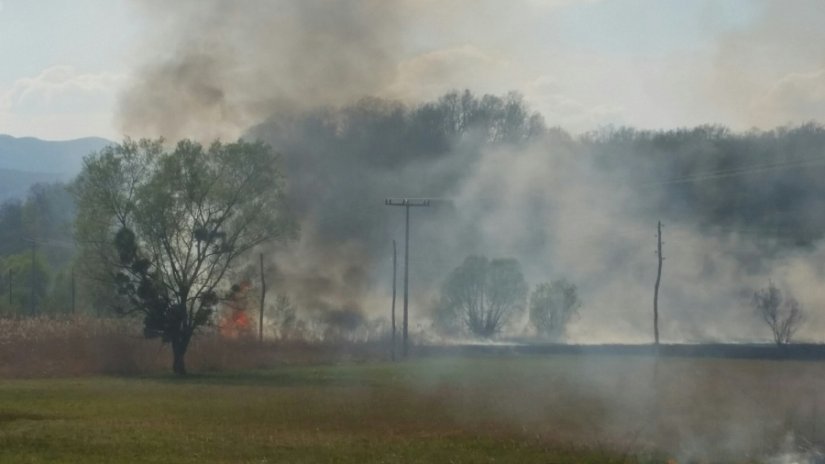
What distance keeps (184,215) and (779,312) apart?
136 feet

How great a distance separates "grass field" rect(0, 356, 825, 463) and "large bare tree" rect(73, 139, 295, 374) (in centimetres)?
1270

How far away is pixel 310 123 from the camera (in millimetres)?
96625

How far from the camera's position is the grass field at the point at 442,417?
28766mm

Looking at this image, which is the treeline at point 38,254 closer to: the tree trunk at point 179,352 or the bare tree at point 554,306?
the tree trunk at point 179,352

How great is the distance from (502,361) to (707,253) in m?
25.3

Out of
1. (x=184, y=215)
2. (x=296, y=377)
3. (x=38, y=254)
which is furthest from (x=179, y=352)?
(x=38, y=254)

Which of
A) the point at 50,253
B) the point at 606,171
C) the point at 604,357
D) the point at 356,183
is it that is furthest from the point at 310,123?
the point at 50,253

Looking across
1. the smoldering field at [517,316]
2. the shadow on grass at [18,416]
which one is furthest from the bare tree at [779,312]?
the shadow on grass at [18,416]

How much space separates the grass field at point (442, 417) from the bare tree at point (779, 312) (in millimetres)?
21122

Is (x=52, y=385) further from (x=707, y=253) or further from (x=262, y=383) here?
(x=707, y=253)

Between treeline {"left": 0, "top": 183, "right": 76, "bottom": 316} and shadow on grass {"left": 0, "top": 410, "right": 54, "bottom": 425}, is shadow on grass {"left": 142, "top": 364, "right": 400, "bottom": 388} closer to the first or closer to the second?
shadow on grass {"left": 0, "top": 410, "right": 54, "bottom": 425}

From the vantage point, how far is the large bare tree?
6850cm

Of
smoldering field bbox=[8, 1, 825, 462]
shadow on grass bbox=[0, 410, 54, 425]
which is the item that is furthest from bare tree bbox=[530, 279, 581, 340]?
shadow on grass bbox=[0, 410, 54, 425]

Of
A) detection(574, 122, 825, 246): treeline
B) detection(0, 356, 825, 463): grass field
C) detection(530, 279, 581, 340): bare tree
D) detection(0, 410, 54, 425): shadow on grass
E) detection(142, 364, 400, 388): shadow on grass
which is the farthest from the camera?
detection(530, 279, 581, 340): bare tree
